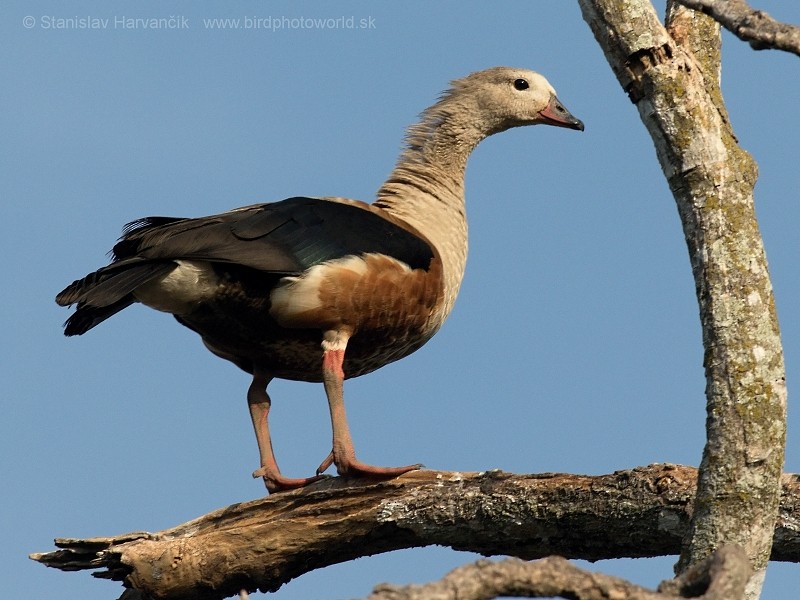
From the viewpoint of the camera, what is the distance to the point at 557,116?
7.39 metres

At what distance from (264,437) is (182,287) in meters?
1.00

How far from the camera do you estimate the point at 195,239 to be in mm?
5699

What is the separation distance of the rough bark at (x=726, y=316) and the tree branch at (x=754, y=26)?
0.43 m

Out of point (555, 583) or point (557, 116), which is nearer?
point (555, 583)

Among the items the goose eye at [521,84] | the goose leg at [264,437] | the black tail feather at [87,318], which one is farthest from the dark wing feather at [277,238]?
the goose eye at [521,84]

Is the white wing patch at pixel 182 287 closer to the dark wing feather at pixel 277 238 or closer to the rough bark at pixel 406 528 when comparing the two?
the dark wing feather at pixel 277 238

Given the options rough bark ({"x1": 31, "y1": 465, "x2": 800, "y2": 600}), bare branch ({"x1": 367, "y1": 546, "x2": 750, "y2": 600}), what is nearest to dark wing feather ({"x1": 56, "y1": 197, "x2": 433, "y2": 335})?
rough bark ({"x1": 31, "y1": 465, "x2": 800, "y2": 600})

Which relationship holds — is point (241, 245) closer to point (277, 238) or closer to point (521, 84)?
point (277, 238)

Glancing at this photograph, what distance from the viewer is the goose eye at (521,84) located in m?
7.33

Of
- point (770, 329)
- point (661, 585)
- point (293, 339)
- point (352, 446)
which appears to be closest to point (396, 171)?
point (293, 339)

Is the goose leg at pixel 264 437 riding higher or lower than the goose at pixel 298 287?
lower

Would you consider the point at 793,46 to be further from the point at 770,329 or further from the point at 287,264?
the point at 287,264

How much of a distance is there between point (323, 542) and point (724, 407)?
196cm

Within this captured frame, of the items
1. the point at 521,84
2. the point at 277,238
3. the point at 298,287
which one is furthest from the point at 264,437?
the point at 521,84
